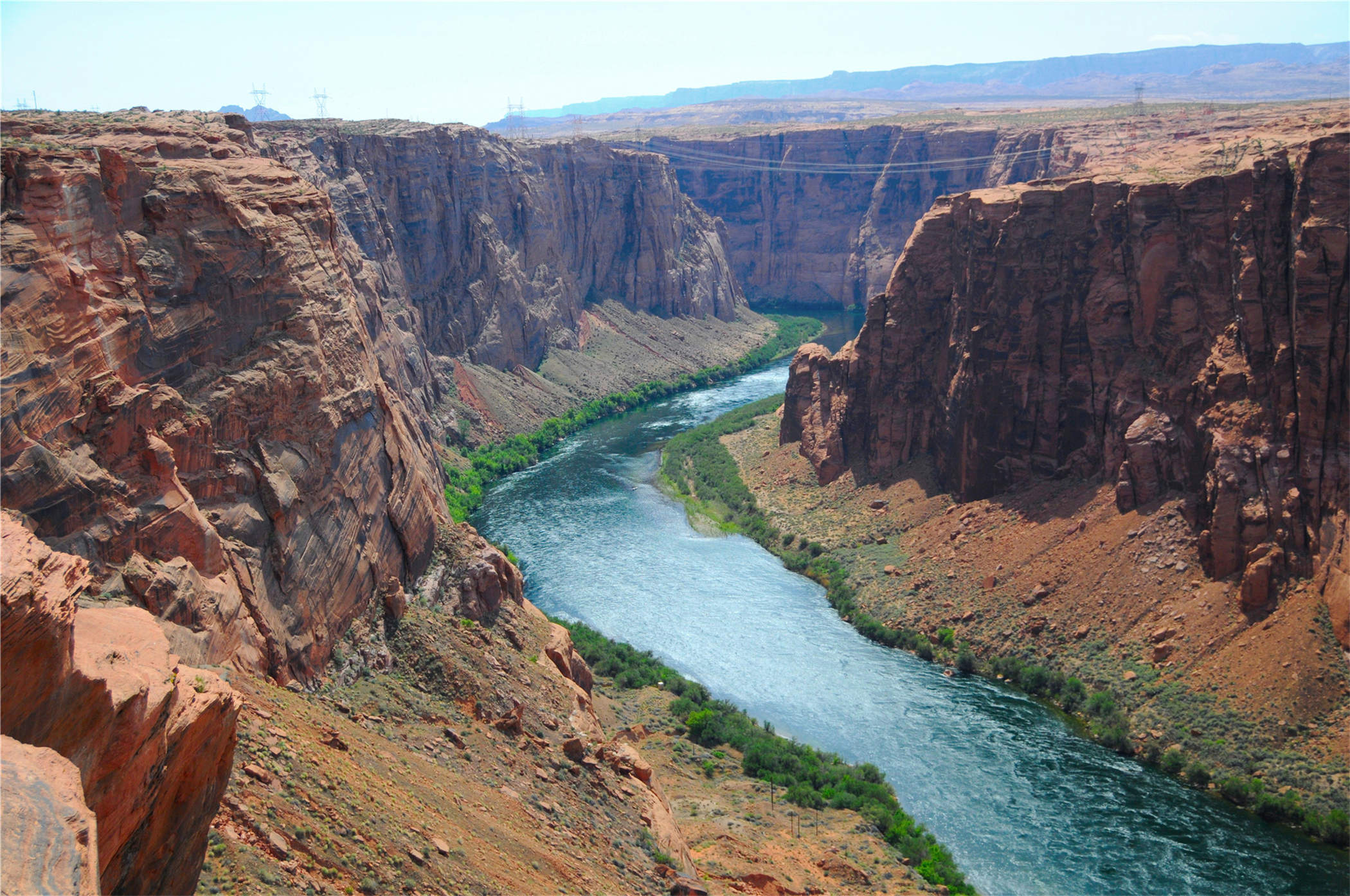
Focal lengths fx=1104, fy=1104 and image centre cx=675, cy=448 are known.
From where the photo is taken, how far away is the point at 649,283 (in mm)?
145625

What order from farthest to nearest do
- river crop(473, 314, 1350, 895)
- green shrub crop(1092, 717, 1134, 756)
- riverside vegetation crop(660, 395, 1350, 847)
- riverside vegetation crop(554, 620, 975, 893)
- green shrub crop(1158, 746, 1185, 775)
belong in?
green shrub crop(1092, 717, 1134, 756)
green shrub crop(1158, 746, 1185, 775)
riverside vegetation crop(660, 395, 1350, 847)
river crop(473, 314, 1350, 895)
riverside vegetation crop(554, 620, 975, 893)

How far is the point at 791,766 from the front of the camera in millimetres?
43656

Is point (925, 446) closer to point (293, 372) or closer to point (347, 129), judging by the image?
point (293, 372)

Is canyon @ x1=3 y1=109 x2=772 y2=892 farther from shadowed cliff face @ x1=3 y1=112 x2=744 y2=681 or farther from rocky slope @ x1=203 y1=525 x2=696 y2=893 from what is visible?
rocky slope @ x1=203 y1=525 x2=696 y2=893

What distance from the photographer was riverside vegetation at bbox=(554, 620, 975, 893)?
3831 centimetres

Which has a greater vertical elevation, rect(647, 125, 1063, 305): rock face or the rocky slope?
rect(647, 125, 1063, 305): rock face

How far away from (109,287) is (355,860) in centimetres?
1532

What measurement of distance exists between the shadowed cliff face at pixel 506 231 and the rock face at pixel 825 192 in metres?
24.1

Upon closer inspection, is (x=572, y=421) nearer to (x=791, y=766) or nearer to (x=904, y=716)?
(x=904, y=716)

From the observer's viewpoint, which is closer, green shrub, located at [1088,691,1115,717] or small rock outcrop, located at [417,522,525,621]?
small rock outcrop, located at [417,522,525,621]

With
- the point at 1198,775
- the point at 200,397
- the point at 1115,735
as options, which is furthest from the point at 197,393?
the point at 1198,775

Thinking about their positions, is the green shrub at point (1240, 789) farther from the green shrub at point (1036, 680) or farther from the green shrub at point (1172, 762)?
the green shrub at point (1036, 680)

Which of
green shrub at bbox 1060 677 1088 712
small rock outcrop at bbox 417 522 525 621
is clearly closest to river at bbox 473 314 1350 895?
green shrub at bbox 1060 677 1088 712

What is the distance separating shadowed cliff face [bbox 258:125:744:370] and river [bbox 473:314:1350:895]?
29532 mm
